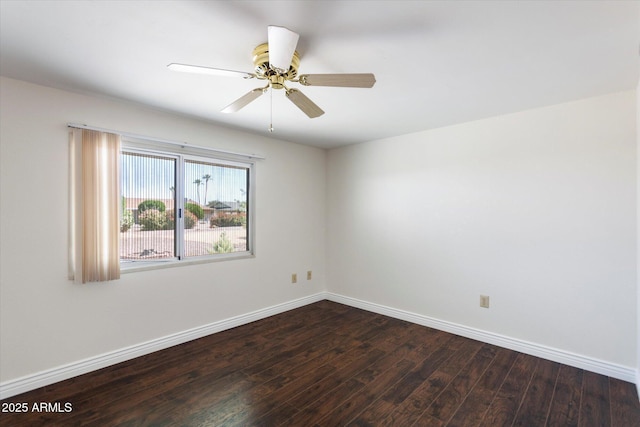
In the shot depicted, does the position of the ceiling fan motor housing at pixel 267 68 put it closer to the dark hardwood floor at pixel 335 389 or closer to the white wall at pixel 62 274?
the white wall at pixel 62 274

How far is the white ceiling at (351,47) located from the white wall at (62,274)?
0.21 metres

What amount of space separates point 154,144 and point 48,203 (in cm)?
93

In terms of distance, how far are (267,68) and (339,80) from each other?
0.42 m

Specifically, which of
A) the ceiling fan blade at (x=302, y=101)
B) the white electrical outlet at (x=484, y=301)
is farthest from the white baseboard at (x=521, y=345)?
the ceiling fan blade at (x=302, y=101)

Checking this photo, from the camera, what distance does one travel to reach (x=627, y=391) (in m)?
2.23

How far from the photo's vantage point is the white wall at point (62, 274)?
2.17 m

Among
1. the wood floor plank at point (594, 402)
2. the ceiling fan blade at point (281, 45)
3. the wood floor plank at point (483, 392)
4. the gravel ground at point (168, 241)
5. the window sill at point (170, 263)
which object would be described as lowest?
Answer: the wood floor plank at point (594, 402)

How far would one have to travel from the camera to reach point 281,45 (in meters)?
1.40

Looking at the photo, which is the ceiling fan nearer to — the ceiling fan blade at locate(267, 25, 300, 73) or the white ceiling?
the ceiling fan blade at locate(267, 25, 300, 73)

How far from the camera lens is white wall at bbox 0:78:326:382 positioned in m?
2.17

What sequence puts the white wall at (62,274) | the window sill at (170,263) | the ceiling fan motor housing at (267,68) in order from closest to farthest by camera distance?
the ceiling fan motor housing at (267,68), the white wall at (62,274), the window sill at (170,263)

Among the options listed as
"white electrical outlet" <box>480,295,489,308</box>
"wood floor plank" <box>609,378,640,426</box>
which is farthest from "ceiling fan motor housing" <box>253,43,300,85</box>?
"wood floor plank" <box>609,378,640,426</box>

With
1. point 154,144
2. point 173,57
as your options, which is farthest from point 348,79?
point 154,144

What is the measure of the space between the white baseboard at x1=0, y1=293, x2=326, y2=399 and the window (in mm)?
725
